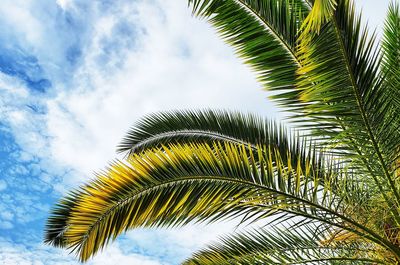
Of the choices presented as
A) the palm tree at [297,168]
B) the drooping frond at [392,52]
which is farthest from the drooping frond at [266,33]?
the drooping frond at [392,52]

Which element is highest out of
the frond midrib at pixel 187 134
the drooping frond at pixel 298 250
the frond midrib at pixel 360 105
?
the frond midrib at pixel 187 134

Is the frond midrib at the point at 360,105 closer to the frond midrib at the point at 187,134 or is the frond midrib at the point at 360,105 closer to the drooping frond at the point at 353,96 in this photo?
the drooping frond at the point at 353,96

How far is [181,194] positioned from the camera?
11.9 feet

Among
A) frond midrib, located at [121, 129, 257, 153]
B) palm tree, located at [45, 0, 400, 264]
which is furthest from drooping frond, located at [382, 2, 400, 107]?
frond midrib, located at [121, 129, 257, 153]

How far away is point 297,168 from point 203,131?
116 inches

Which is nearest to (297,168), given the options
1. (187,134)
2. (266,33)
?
(266,33)

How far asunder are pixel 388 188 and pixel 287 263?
110 cm

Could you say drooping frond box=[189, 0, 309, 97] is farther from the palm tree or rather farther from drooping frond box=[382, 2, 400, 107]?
drooping frond box=[382, 2, 400, 107]

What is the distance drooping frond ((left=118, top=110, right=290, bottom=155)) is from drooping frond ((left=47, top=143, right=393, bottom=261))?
1.95 meters

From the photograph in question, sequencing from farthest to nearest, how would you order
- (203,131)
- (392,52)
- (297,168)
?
(203,131), (392,52), (297,168)

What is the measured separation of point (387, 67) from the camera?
4359 mm

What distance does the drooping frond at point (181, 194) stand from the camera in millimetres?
3520

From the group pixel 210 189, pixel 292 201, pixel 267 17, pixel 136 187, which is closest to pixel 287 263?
pixel 292 201

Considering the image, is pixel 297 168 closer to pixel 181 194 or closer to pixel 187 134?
pixel 181 194
